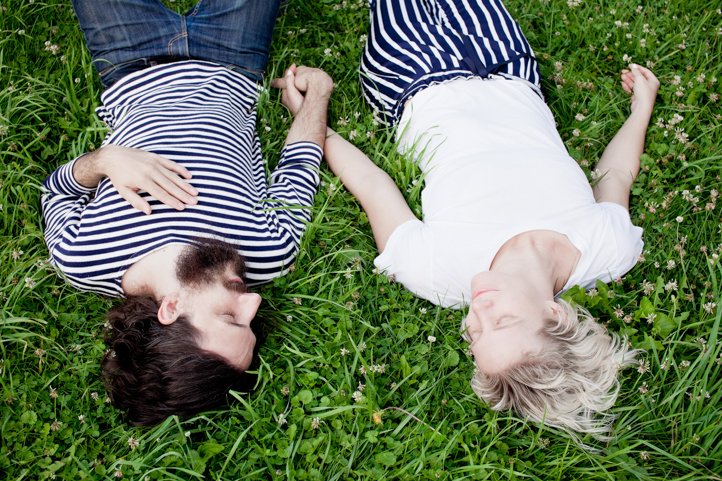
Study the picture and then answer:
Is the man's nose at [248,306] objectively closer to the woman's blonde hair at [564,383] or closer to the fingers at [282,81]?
the woman's blonde hair at [564,383]

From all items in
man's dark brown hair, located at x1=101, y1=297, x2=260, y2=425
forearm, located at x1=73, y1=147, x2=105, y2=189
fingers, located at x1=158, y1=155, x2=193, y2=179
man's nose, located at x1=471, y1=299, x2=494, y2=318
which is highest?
man's nose, located at x1=471, y1=299, x2=494, y2=318

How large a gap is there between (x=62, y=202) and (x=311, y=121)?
66.2 inches

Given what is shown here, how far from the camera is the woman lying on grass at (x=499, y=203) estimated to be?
3303mm

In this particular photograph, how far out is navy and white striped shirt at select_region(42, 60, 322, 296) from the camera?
3.52 meters

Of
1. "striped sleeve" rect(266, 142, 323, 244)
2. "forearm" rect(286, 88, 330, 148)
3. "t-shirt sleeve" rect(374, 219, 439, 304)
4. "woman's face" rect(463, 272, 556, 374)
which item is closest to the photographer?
"woman's face" rect(463, 272, 556, 374)

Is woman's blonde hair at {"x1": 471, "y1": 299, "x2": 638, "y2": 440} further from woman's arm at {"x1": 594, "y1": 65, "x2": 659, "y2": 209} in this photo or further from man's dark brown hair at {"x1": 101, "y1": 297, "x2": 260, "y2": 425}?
man's dark brown hair at {"x1": 101, "y1": 297, "x2": 260, "y2": 425}

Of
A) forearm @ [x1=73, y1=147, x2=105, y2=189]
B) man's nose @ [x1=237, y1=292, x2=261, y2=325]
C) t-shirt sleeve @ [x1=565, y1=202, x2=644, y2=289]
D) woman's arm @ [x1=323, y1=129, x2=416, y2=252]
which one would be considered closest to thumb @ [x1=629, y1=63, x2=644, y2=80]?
t-shirt sleeve @ [x1=565, y1=202, x2=644, y2=289]

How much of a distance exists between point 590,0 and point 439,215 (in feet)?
8.98

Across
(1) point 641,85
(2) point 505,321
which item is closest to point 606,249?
(2) point 505,321

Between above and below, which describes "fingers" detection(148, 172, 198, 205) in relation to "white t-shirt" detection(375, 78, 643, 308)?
below

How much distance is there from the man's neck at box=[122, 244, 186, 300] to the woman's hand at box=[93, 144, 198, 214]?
0.25m

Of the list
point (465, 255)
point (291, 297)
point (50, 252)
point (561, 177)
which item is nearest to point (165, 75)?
point (50, 252)

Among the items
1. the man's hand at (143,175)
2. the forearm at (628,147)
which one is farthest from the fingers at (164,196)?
the forearm at (628,147)

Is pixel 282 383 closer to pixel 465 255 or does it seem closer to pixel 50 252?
pixel 465 255
